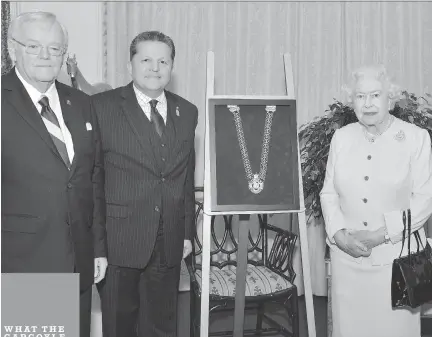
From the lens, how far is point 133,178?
2.33 m

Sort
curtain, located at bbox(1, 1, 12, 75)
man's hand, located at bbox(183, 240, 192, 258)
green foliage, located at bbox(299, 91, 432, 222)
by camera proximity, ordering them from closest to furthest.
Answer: man's hand, located at bbox(183, 240, 192, 258) < green foliage, located at bbox(299, 91, 432, 222) < curtain, located at bbox(1, 1, 12, 75)

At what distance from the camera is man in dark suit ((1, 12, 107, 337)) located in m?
1.91

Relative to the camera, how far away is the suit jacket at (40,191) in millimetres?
1907

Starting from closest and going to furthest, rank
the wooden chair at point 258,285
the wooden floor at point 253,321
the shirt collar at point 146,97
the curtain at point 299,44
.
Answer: the shirt collar at point 146,97 < the wooden chair at point 258,285 < the wooden floor at point 253,321 < the curtain at point 299,44

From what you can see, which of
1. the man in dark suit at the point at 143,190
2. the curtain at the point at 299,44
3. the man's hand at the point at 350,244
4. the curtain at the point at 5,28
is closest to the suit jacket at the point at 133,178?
the man in dark suit at the point at 143,190

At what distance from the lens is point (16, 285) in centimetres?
112

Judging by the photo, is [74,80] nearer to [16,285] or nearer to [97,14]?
[97,14]

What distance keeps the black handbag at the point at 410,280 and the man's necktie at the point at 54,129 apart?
1471 mm

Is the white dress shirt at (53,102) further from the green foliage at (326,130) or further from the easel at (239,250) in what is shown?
the green foliage at (326,130)

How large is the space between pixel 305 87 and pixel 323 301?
1.74m

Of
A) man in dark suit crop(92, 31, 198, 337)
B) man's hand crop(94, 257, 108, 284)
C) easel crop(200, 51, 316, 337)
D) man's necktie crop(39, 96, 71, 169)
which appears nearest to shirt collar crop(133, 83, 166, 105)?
man in dark suit crop(92, 31, 198, 337)

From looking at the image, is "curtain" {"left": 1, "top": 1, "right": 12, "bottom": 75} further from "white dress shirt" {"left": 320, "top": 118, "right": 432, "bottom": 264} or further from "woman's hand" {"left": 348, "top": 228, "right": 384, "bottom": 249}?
"woman's hand" {"left": 348, "top": 228, "right": 384, "bottom": 249}

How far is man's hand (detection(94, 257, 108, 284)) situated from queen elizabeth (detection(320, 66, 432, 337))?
105 centimetres

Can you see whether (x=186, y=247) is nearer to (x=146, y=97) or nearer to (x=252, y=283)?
(x=252, y=283)
